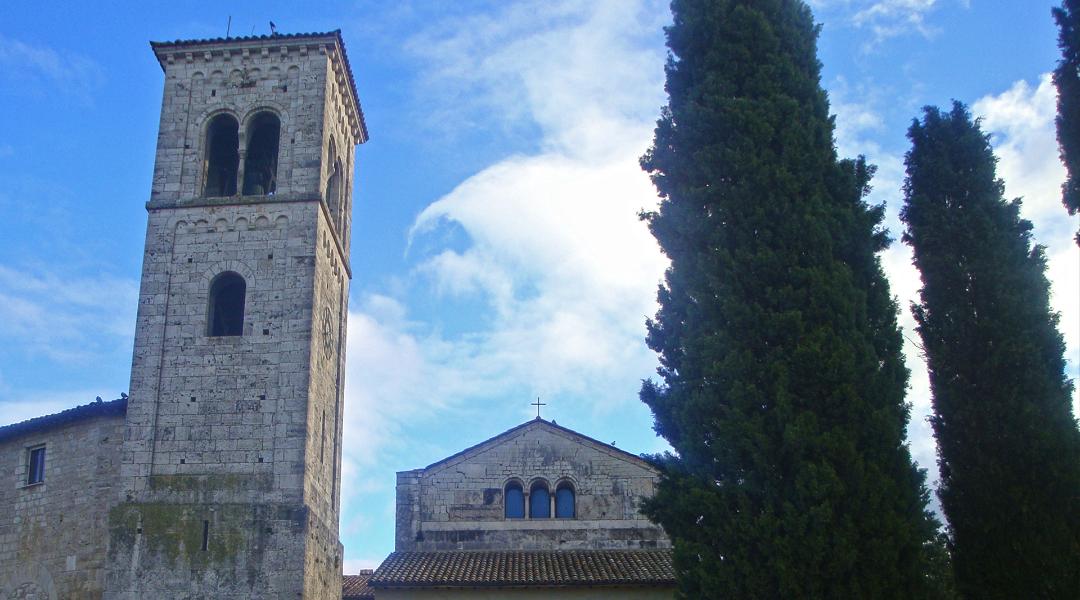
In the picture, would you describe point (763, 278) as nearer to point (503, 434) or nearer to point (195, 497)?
point (195, 497)

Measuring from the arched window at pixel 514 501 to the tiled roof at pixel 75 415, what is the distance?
393 inches

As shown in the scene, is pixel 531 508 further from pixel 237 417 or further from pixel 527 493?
pixel 237 417

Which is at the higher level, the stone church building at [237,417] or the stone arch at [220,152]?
the stone arch at [220,152]

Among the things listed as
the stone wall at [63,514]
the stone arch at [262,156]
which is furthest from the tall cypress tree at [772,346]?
the stone wall at [63,514]

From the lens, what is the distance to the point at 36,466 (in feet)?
70.0

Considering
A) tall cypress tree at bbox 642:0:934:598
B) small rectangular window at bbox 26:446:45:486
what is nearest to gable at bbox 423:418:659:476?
small rectangular window at bbox 26:446:45:486

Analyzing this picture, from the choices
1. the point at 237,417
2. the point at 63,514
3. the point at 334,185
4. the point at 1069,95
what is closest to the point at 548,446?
the point at 334,185

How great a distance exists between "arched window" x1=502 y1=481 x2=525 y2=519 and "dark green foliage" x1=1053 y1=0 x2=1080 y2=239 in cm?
1630

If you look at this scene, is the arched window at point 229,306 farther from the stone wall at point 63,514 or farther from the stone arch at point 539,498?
the stone arch at point 539,498

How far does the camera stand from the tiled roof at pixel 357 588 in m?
24.9

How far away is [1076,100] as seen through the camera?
13.7 metres

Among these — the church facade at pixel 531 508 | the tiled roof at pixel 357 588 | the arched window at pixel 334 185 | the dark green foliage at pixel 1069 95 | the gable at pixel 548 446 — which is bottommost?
the tiled roof at pixel 357 588

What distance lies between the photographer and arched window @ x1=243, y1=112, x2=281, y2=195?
23812 mm

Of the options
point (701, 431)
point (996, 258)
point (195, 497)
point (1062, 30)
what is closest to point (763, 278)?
point (701, 431)
